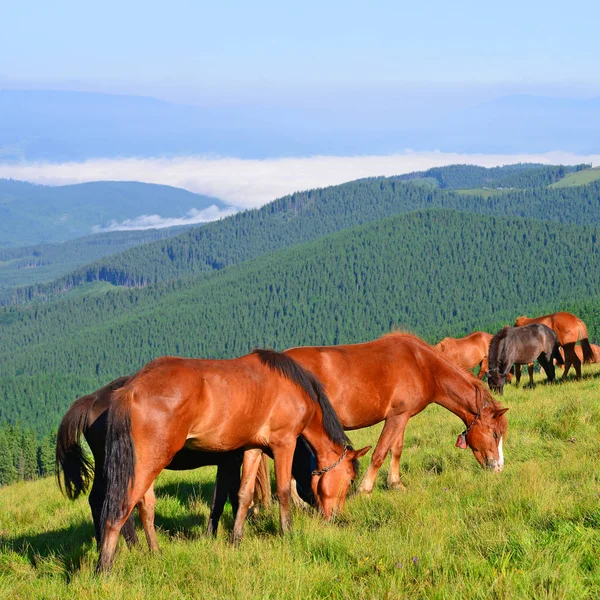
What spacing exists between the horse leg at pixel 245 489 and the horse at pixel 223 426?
0.01m

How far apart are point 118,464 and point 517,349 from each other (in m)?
15.0

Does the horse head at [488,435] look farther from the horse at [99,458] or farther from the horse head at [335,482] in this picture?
the horse at [99,458]

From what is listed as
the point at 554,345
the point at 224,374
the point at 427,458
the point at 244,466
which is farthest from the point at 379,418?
the point at 554,345

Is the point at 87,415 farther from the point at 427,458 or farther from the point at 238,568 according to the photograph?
the point at 427,458

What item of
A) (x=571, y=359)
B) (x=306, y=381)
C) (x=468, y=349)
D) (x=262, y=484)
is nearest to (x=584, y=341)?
(x=571, y=359)

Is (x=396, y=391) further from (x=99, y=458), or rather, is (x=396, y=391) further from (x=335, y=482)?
(x=99, y=458)

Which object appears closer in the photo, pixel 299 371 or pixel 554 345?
pixel 299 371

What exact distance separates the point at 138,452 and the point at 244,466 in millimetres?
1745

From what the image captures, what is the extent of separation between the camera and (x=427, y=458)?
12.0 meters

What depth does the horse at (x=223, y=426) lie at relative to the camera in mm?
7270

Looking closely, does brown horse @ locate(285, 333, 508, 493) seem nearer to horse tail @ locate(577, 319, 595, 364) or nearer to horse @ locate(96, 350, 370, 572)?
horse @ locate(96, 350, 370, 572)

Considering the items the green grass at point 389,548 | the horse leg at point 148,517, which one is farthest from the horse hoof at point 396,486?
the horse leg at point 148,517

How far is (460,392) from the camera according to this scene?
11078 mm

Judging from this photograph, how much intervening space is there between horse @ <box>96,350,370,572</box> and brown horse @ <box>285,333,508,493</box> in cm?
89
